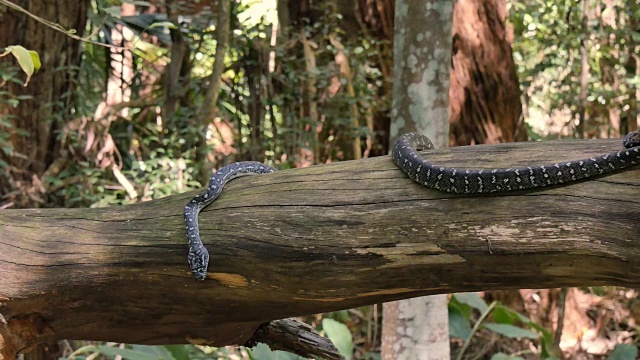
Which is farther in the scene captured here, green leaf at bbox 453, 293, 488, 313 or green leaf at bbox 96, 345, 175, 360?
green leaf at bbox 453, 293, 488, 313

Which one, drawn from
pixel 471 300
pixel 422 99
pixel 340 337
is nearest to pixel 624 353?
pixel 471 300

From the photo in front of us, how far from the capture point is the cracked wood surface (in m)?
2.76

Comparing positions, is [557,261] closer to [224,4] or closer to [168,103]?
[224,4]

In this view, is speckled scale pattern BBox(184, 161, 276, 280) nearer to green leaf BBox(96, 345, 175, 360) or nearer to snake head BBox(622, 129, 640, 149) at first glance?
green leaf BBox(96, 345, 175, 360)

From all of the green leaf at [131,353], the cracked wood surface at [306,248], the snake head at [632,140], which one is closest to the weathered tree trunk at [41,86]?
the green leaf at [131,353]

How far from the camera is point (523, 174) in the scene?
2.87 meters

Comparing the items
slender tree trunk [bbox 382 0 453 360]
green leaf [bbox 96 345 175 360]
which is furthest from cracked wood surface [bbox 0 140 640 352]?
slender tree trunk [bbox 382 0 453 360]

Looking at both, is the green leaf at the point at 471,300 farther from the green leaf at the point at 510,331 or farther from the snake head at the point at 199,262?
the snake head at the point at 199,262

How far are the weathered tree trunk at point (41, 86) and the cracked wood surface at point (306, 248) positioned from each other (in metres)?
3.79

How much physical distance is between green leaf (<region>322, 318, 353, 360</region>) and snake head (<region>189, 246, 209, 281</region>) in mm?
2059

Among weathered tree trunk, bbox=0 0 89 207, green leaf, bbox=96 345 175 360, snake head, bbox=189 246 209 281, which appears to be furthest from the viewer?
weathered tree trunk, bbox=0 0 89 207

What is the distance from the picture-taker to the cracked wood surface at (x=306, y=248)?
2.76 meters

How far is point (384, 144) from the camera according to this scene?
850 cm

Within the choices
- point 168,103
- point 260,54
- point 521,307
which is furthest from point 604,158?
point 521,307
